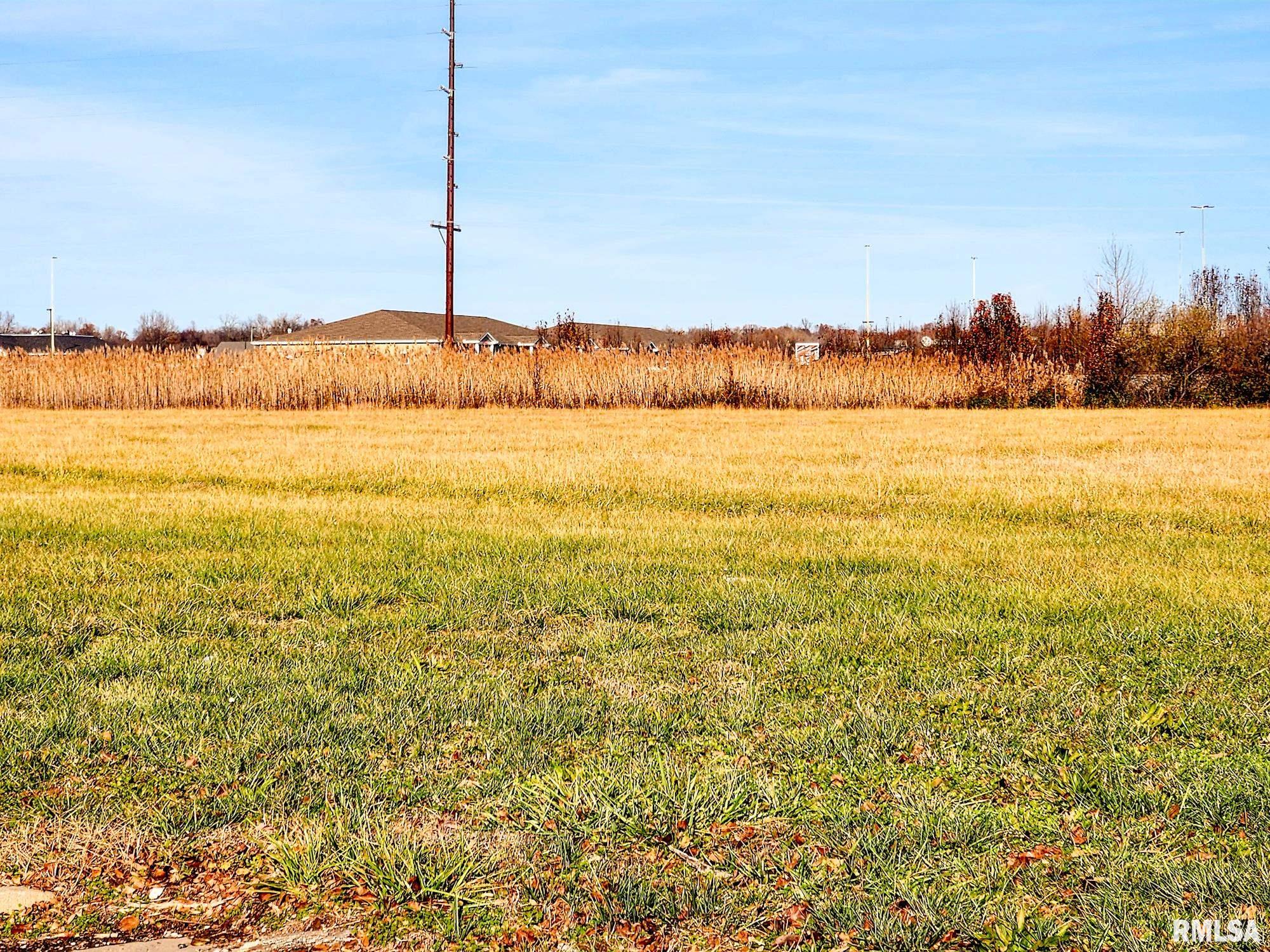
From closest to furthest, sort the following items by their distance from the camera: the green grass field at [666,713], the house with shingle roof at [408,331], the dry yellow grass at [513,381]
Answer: the green grass field at [666,713] → the dry yellow grass at [513,381] → the house with shingle roof at [408,331]

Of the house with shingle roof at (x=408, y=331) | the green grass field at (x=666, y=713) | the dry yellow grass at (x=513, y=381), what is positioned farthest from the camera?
the house with shingle roof at (x=408, y=331)

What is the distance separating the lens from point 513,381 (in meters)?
24.3

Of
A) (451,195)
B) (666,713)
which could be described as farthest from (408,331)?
(666,713)

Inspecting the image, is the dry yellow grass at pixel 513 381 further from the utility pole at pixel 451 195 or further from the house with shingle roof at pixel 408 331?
the house with shingle roof at pixel 408 331

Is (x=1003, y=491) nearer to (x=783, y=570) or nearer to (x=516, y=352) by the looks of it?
(x=783, y=570)

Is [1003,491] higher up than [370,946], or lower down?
higher up

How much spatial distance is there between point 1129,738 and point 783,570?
2.76 meters

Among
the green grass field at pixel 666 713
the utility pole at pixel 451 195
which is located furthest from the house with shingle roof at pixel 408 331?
the green grass field at pixel 666 713

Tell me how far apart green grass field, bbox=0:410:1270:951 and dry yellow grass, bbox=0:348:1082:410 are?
52.2 feet

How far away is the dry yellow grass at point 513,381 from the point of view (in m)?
24.2

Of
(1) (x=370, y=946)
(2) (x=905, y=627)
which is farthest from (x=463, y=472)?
(1) (x=370, y=946)

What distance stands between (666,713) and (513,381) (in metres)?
21.0

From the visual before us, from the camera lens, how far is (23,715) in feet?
12.1

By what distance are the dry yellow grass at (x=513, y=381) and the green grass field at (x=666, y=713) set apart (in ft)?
52.2
